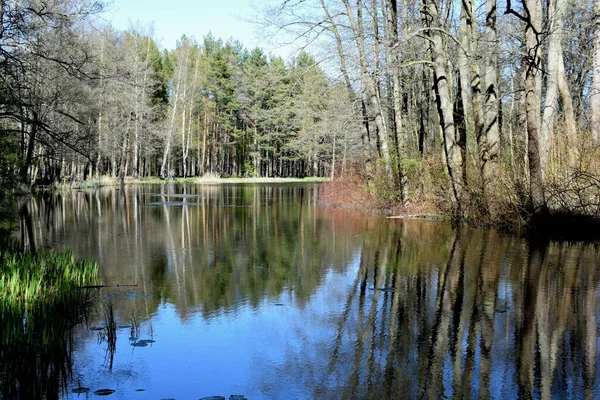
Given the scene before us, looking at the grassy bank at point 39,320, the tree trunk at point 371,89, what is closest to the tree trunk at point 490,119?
the tree trunk at point 371,89

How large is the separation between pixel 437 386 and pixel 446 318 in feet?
7.13

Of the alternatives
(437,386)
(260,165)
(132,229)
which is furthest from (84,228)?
(260,165)

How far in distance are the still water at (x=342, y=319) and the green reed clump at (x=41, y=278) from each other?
449 millimetres

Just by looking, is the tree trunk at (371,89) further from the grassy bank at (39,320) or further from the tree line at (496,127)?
the grassy bank at (39,320)

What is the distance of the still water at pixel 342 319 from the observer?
4.85 meters

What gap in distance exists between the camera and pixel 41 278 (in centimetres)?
743

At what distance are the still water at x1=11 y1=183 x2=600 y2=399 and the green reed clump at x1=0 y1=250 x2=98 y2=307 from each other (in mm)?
449

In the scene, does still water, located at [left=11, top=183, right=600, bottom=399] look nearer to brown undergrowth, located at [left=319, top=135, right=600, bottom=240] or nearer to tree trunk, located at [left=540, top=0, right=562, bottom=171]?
brown undergrowth, located at [left=319, top=135, right=600, bottom=240]

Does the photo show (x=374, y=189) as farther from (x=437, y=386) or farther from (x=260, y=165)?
(x=260, y=165)

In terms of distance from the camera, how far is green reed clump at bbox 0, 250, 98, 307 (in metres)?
6.86

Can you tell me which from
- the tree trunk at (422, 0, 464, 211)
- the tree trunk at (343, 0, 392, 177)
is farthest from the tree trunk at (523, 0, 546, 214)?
the tree trunk at (343, 0, 392, 177)

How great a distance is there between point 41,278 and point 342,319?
4.02 m

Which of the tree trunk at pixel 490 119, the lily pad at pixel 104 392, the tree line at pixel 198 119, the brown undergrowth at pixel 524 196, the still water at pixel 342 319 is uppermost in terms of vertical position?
the tree line at pixel 198 119

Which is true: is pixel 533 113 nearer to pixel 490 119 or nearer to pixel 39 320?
pixel 490 119
